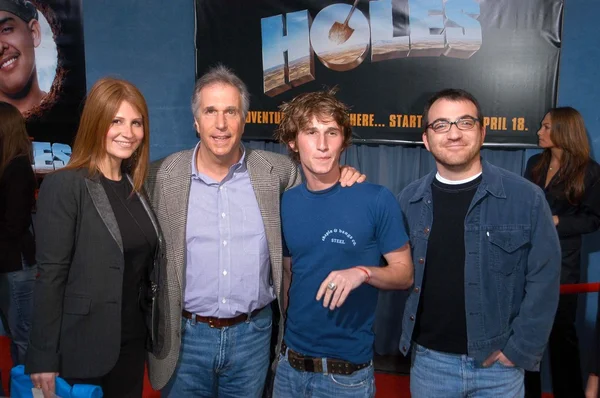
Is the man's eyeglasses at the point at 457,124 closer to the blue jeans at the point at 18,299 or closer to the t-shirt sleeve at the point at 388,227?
the t-shirt sleeve at the point at 388,227

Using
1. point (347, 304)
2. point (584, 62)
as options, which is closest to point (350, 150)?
point (584, 62)

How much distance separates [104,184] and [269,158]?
2.21 ft

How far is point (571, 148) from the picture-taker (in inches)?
129

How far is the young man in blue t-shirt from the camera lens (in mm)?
1867

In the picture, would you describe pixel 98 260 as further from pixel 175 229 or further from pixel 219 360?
pixel 219 360

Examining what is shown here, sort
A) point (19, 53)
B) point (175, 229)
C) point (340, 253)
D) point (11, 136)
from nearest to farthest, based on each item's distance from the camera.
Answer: point (340, 253)
point (175, 229)
point (11, 136)
point (19, 53)

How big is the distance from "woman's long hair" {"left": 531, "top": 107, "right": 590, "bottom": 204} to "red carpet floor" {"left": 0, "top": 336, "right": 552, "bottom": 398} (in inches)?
63.8

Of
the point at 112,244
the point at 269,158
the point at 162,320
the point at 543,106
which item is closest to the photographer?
the point at 112,244

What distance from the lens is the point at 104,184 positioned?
1918 mm

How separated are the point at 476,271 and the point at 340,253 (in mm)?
491

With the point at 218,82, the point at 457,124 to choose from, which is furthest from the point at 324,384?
the point at 218,82

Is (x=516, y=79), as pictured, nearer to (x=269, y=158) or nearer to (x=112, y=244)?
(x=269, y=158)

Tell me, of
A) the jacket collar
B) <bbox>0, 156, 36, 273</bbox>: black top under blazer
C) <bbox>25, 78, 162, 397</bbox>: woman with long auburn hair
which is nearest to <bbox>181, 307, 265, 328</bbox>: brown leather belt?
<bbox>25, 78, 162, 397</bbox>: woman with long auburn hair

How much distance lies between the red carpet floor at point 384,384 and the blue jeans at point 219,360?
177 centimetres
